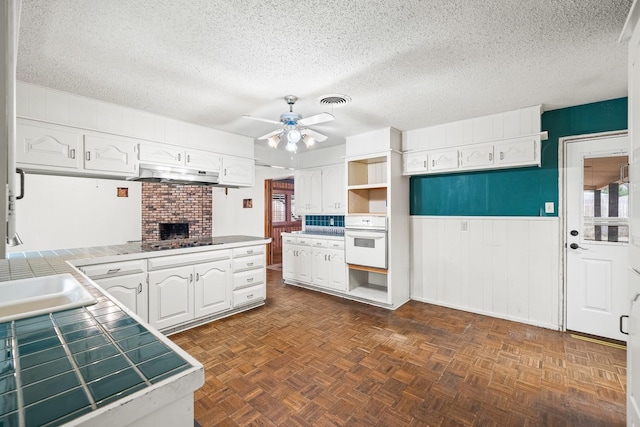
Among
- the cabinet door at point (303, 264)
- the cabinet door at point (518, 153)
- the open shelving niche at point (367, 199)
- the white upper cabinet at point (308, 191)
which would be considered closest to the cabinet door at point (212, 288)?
the cabinet door at point (303, 264)

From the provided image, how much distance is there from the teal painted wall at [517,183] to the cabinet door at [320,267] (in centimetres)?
144

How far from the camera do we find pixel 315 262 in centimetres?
458

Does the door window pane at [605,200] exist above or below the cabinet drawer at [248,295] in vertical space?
above

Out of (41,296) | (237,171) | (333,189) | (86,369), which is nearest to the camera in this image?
(86,369)

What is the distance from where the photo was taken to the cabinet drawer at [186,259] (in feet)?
9.64

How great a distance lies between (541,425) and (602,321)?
184 cm

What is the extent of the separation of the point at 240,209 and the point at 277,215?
6.00 ft

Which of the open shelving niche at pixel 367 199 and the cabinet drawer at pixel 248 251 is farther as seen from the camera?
the open shelving niche at pixel 367 199

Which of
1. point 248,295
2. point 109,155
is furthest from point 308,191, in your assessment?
point 109,155

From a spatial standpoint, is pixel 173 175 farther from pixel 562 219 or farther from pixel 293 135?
pixel 562 219

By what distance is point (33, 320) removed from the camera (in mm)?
1024

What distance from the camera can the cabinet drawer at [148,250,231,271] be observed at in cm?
294

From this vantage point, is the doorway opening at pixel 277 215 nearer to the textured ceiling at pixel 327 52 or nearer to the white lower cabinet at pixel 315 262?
the white lower cabinet at pixel 315 262

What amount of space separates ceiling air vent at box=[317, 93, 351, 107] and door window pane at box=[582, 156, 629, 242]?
2.51 metres
